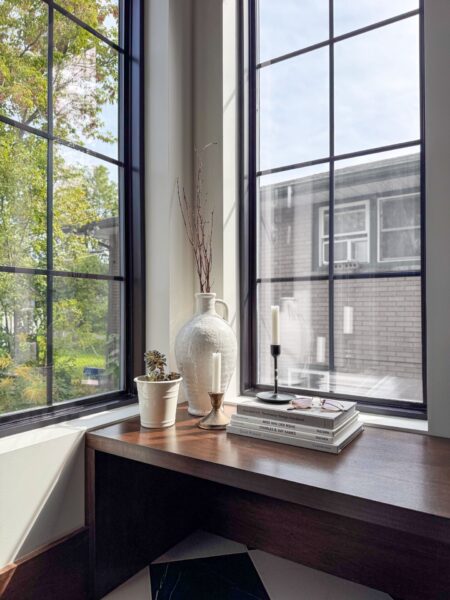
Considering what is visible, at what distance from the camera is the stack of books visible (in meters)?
1.16

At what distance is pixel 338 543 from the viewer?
4.58 ft

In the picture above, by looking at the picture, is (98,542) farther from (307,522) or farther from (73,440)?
(307,522)

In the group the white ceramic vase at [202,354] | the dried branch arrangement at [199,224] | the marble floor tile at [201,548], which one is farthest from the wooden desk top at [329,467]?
the dried branch arrangement at [199,224]

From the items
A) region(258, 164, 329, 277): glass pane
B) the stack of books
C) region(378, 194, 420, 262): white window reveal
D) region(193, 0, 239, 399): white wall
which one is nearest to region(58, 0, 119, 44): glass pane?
region(193, 0, 239, 399): white wall

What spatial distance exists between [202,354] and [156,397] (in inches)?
8.2

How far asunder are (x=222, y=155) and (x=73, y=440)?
47.3 inches

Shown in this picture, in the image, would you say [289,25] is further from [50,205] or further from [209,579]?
[209,579]

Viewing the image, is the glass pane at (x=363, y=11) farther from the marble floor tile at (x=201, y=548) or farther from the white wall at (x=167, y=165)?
the marble floor tile at (x=201, y=548)

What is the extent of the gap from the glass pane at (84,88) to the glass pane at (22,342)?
0.54 meters

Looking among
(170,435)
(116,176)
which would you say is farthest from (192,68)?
(170,435)

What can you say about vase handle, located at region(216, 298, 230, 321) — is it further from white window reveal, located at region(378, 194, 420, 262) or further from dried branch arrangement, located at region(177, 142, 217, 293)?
white window reveal, located at region(378, 194, 420, 262)

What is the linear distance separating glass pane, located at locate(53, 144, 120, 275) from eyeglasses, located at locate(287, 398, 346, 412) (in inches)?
33.0

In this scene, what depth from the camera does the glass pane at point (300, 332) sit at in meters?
1.64

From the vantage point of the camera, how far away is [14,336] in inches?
50.3
